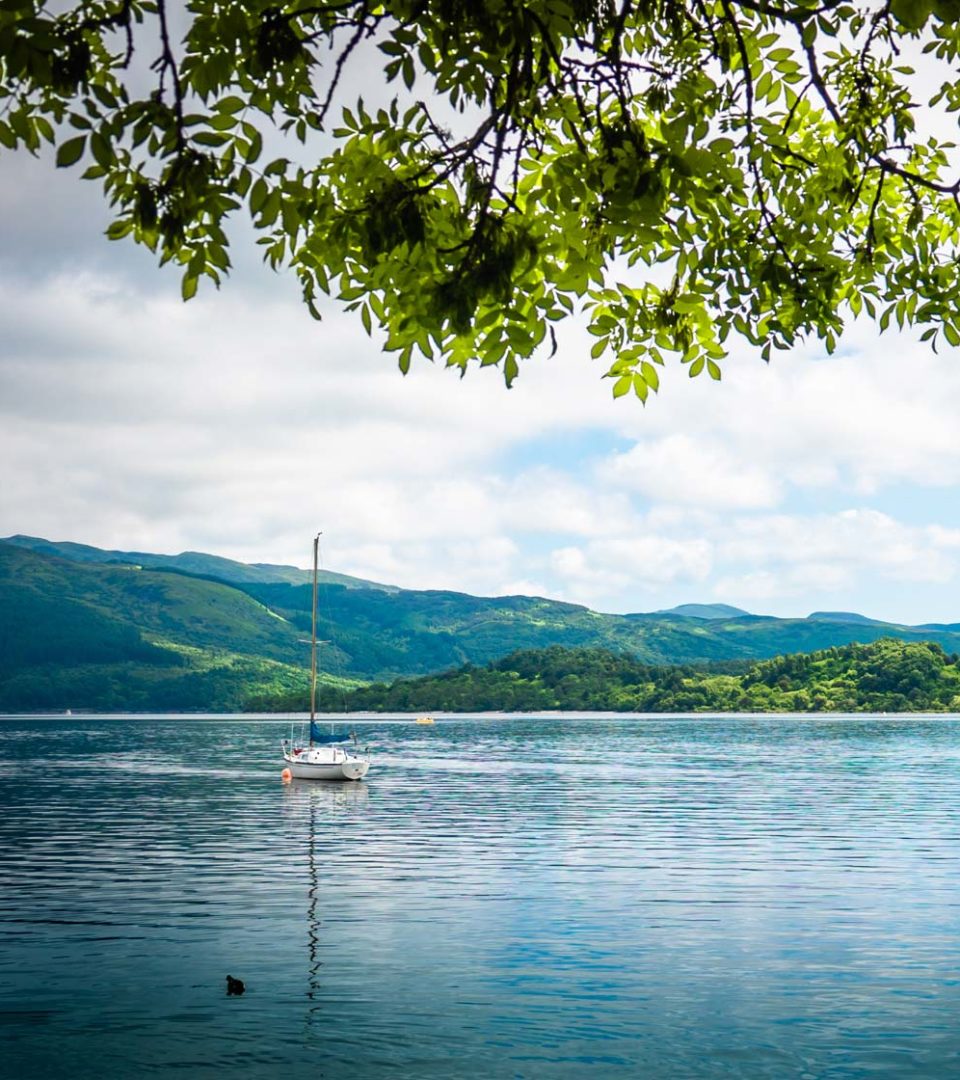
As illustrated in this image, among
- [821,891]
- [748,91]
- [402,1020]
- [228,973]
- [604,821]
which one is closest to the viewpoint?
[748,91]

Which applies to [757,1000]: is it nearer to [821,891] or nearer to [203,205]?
[821,891]

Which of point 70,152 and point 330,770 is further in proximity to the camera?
point 330,770

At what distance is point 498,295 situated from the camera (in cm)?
996

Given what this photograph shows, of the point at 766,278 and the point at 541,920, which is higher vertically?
the point at 766,278

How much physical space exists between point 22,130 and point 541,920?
3505 centimetres

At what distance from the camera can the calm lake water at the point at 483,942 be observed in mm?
24734

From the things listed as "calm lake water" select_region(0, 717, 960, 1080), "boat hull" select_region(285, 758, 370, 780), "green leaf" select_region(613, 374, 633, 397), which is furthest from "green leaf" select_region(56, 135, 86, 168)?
"boat hull" select_region(285, 758, 370, 780)

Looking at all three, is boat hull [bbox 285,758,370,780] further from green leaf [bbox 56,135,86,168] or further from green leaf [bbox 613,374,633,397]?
green leaf [bbox 56,135,86,168]

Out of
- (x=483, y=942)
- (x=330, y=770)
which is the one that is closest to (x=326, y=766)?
(x=330, y=770)

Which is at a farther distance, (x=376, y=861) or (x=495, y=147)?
(x=376, y=861)

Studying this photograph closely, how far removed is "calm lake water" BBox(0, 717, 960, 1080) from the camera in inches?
974

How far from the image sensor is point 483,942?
36094 mm

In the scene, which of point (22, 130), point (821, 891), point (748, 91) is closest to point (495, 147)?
point (748, 91)

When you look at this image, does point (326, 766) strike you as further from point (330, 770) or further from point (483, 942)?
point (483, 942)
